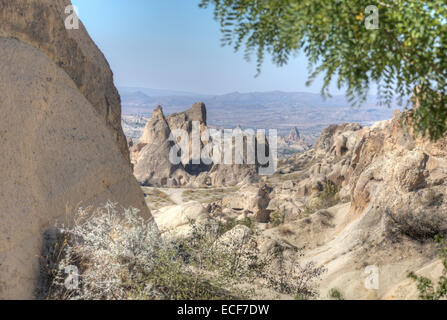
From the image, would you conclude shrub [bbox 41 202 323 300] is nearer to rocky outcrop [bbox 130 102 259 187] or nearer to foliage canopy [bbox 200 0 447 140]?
foliage canopy [bbox 200 0 447 140]

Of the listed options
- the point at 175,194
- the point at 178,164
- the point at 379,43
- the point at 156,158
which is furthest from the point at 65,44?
the point at 156,158

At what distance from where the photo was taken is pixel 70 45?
10.4m

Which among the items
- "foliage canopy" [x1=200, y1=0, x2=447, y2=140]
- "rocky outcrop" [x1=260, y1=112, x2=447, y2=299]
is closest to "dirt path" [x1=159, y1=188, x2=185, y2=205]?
"rocky outcrop" [x1=260, y1=112, x2=447, y2=299]

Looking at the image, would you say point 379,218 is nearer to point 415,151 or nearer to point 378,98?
point 415,151

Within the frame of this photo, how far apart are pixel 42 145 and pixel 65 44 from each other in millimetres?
3684

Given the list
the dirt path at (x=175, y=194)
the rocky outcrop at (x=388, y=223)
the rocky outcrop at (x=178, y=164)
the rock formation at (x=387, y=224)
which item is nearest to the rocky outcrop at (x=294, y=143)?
the rocky outcrop at (x=178, y=164)

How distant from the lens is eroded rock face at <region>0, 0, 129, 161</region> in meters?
8.90

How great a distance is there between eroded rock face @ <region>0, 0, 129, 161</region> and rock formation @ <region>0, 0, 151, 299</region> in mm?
24

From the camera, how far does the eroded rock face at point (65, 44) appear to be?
8.90 metres

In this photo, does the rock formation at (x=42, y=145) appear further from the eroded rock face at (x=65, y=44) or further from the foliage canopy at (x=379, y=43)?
the foliage canopy at (x=379, y=43)

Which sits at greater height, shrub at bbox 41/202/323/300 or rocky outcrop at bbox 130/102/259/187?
shrub at bbox 41/202/323/300

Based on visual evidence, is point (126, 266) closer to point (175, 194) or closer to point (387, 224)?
point (387, 224)

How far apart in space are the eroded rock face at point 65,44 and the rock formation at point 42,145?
2 cm

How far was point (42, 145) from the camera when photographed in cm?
759
